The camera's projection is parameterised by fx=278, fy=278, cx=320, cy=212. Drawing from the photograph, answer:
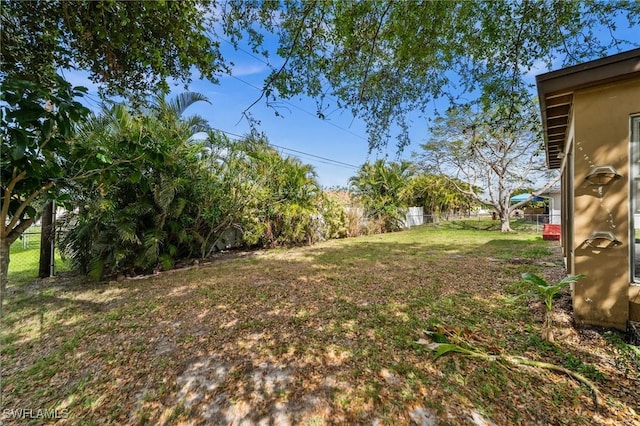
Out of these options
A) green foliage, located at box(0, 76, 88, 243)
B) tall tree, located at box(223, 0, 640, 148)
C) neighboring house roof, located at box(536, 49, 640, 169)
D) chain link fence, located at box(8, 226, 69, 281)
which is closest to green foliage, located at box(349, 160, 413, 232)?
tall tree, located at box(223, 0, 640, 148)

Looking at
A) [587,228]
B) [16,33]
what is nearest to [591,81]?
[587,228]

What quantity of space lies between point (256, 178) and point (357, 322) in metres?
5.95

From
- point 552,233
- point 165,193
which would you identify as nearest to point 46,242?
point 165,193

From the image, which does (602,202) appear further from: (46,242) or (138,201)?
(46,242)

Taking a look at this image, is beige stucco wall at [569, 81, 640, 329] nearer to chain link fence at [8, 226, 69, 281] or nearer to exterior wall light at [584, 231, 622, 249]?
exterior wall light at [584, 231, 622, 249]

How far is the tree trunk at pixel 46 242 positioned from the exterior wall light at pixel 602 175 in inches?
338

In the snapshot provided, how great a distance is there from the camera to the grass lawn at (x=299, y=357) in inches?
78.4

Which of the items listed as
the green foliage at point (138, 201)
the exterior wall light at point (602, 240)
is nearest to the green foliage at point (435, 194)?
the green foliage at point (138, 201)

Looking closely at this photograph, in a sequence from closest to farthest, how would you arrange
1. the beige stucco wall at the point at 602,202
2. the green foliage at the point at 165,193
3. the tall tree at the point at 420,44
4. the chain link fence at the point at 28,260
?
the beige stucco wall at the point at 602,202, the tall tree at the point at 420,44, the green foliage at the point at 165,193, the chain link fence at the point at 28,260

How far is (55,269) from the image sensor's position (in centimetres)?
620

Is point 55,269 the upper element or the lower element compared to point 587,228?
lower

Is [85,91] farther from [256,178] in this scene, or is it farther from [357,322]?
[256,178]

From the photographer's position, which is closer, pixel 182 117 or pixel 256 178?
pixel 182 117

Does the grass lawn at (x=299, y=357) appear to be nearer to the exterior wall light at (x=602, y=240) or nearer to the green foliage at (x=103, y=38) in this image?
the exterior wall light at (x=602, y=240)
